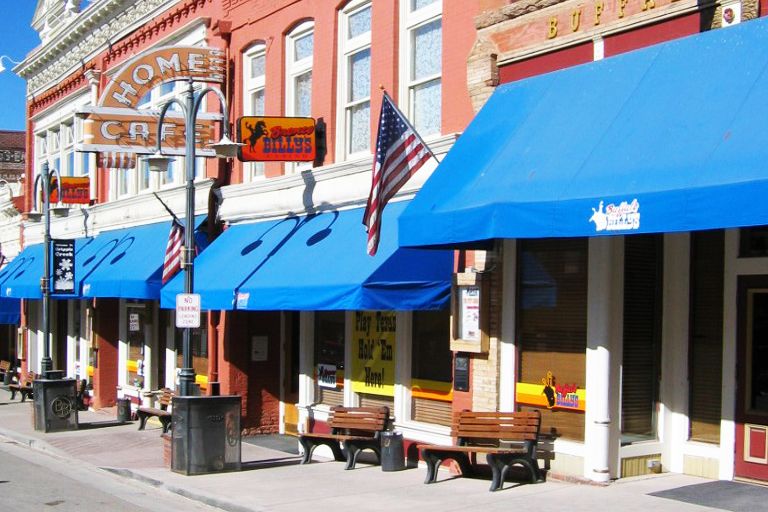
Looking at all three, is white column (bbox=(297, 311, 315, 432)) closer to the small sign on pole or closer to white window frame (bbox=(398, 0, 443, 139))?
the small sign on pole

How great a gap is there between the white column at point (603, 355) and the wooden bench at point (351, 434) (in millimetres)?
3712

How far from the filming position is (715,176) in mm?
8805

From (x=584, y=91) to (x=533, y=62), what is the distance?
4.28ft

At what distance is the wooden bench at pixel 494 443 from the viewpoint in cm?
1138

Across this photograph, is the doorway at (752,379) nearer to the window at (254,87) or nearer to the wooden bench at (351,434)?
the wooden bench at (351,434)

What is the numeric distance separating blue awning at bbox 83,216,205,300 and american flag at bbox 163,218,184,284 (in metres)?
1.06

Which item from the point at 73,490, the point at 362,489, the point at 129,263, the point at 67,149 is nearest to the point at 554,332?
the point at 362,489

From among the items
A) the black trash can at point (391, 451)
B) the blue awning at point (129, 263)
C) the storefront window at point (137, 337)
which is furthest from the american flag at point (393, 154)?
the storefront window at point (137, 337)

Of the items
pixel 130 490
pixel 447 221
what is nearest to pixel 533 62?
pixel 447 221

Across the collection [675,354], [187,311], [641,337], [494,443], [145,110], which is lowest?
[494,443]

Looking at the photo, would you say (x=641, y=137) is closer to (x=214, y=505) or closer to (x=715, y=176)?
→ (x=715, y=176)

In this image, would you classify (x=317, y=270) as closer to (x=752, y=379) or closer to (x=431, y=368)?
(x=431, y=368)

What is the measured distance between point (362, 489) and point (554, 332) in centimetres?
291

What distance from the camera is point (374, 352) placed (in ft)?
50.3
